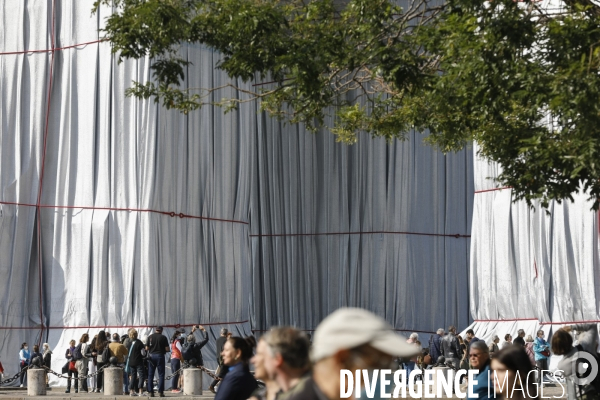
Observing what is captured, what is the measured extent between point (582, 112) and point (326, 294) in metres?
26.3

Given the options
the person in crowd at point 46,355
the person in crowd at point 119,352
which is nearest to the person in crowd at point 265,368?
the person in crowd at point 119,352

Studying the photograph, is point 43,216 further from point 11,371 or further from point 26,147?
point 11,371

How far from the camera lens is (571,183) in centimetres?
1359

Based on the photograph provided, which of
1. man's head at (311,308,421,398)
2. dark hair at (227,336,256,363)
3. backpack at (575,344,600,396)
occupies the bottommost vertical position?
backpack at (575,344,600,396)

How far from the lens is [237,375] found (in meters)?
7.52

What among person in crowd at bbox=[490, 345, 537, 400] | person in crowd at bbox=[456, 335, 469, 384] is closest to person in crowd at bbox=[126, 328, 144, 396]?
person in crowd at bbox=[456, 335, 469, 384]

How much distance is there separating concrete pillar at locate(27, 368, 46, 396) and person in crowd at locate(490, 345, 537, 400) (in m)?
19.3

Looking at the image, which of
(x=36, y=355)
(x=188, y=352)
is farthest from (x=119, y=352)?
(x=36, y=355)

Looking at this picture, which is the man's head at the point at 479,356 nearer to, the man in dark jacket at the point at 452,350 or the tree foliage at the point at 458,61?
the tree foliage at the point at 458,61

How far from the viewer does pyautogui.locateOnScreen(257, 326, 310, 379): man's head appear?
16.2ft

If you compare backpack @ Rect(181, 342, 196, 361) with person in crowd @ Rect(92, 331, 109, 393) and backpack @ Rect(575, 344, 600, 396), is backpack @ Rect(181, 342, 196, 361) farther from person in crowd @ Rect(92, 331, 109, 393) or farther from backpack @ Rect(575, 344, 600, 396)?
backpack @ Rect(575, 344, 600, 396)

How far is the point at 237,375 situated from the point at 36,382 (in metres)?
17.5

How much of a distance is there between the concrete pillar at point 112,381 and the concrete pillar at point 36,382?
5.38 ft

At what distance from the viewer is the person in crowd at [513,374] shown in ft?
19.5
